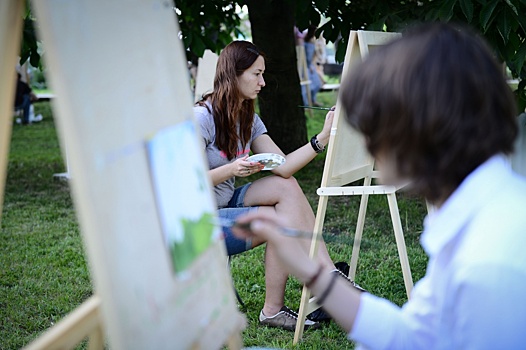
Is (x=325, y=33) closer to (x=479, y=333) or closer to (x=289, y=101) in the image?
(x=289, y=101)

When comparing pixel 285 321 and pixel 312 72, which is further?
pixel 312 72

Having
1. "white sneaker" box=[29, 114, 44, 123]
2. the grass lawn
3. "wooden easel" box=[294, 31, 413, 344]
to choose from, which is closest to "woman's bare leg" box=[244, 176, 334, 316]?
the grass lawn

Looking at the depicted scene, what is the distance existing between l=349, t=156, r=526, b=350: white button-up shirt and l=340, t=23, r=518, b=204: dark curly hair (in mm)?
55

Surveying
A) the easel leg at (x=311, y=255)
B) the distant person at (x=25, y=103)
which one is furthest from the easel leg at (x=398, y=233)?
the distant person at (x=25, y=103)

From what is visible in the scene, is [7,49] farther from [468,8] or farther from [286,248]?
[468,8]

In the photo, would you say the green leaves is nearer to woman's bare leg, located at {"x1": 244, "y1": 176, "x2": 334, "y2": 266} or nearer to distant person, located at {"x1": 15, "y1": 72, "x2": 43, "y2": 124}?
woman's bare leg, located at {"x1": 244, "y1": 176, "x2": 334, "y2": 266}

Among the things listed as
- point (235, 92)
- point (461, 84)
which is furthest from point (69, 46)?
point (235, 92)

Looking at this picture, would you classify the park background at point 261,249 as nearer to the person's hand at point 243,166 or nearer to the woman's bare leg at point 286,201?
the woman's bare leg at point 286,201

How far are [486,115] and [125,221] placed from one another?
2.19 ft

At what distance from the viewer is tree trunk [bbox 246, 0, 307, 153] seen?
616cm

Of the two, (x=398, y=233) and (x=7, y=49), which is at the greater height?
(x=7, y=49)

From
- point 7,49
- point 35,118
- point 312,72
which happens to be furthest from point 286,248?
point 312,72

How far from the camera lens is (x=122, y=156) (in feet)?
4.32

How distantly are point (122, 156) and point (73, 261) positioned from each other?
3012mm
